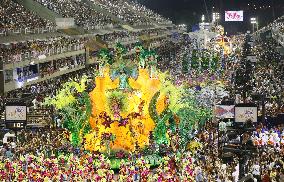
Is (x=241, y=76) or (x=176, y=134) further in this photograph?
(x=241, y=76)

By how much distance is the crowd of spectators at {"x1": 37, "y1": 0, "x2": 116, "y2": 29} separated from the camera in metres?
72.9

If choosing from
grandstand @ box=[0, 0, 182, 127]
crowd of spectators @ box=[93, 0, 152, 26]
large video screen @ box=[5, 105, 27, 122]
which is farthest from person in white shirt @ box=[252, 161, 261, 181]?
crowd of spectators @ box=[93, 0, 152, 26]

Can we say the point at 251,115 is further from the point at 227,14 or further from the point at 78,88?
the point at 227,14

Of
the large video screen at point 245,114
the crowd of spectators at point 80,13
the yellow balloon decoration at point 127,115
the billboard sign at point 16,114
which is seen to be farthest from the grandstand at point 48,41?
the large video screen at point 245,114

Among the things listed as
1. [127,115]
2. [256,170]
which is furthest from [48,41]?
[256,170]

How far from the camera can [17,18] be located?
56.3 metres

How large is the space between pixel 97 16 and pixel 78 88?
62670 mm

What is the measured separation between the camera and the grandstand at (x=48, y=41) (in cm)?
4369

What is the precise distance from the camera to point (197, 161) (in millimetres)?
25000

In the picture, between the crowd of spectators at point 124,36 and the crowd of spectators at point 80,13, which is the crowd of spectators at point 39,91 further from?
the crowd of spectators at point 124,36

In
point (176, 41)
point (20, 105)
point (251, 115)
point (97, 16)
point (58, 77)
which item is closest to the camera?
point (251, 115)

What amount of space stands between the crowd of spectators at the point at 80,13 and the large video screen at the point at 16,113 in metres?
44.8

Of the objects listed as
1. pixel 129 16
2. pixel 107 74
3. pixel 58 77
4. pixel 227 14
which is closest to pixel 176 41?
pixel 129 16

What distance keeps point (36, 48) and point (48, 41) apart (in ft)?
22.9
